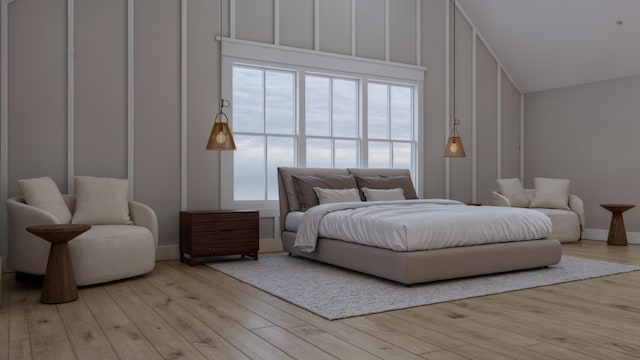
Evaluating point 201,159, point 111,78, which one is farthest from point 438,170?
point 111,78

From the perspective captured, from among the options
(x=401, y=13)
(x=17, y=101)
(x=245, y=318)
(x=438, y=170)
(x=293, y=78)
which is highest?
(x=401, y=13)

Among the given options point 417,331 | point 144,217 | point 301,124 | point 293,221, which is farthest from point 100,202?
point 417,331

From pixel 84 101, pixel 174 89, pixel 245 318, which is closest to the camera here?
pixel 245 318

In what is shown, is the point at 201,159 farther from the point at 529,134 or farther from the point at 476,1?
the point at 529,134

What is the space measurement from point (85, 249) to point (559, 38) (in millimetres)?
6598

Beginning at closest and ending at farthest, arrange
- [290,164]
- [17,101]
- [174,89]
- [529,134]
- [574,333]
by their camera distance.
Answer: [574,333], [17,101], [174,89], [290,164], [529,134]

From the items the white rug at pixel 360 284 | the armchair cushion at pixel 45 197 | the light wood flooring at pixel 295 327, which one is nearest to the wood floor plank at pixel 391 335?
the light wood flooring at pixel 295 327

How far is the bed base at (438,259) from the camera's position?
4164 mm

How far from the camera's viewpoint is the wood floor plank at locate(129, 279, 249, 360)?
2625 millimetres

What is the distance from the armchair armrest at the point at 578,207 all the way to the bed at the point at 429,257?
2657 millimetres

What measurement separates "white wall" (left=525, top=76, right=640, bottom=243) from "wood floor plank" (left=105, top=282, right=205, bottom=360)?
664cm

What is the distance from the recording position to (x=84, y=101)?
5.45 m

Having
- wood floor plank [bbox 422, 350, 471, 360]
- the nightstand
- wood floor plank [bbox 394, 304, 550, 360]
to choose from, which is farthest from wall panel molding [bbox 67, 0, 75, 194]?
wood floor plank [bbox 422, 350, 471, 360]

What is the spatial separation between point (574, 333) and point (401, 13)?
5.59 meters
